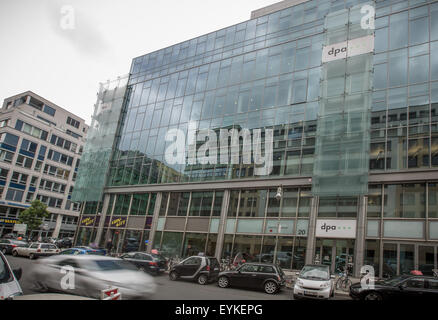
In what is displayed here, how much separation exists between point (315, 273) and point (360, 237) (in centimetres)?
699

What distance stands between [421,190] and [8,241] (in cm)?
3152

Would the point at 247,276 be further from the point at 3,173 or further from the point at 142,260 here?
the point at 3,173

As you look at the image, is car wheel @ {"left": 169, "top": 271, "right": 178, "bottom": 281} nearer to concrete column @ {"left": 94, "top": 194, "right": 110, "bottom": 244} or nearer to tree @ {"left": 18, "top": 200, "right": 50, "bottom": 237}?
concrete column @ {"left": 94, "top": 194, "right": 110, "bottom": 244}

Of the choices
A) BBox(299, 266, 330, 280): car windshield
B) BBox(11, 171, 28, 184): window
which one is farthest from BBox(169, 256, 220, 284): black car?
BBox(11, 171, 28, 184): window

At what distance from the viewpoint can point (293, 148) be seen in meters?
23.9

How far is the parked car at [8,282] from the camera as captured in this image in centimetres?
573

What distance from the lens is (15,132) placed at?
174 feet

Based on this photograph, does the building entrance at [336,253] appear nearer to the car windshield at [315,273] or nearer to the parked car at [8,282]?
the car windshield at [315,273]

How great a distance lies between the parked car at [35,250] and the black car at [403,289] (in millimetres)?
22572

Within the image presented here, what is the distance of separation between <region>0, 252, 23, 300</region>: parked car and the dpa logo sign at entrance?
1837cm

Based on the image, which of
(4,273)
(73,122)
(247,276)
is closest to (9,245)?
(247,276)

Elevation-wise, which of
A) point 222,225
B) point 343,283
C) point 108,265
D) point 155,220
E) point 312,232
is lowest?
point 343,283

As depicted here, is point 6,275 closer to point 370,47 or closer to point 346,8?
point 370,47

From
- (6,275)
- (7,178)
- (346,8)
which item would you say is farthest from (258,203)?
(7,178)
